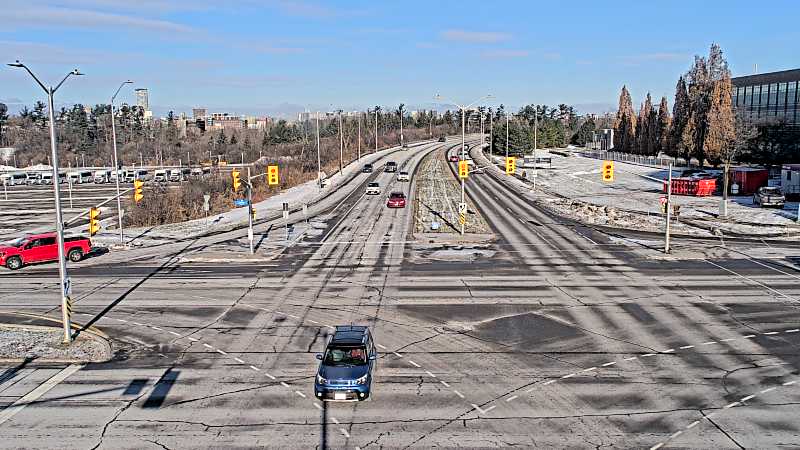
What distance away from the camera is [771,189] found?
56.5 metres

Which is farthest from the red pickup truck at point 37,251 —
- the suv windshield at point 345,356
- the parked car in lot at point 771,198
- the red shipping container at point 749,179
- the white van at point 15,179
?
the white van at point 15,179

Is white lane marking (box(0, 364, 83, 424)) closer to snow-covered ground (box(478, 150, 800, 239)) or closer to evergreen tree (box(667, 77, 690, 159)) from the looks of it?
snow-covered ground (box(478, 150, 800, 239))

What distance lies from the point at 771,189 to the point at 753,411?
4753cm

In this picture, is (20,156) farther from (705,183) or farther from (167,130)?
(705,183)

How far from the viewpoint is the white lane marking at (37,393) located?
16609 millimetres

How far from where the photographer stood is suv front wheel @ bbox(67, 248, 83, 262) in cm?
3881

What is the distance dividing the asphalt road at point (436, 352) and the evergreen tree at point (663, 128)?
56.4m

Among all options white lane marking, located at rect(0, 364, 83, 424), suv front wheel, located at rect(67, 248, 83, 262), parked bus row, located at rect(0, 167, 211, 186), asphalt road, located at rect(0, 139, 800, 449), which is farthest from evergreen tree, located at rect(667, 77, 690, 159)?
parked bus row, located at rect(0, 167, 211, 186)

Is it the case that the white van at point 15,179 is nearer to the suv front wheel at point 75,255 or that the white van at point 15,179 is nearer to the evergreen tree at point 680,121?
the suv front wheel at point 75,255

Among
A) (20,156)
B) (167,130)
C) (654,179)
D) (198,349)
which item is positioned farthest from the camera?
(167,130)

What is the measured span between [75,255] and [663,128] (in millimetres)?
83602

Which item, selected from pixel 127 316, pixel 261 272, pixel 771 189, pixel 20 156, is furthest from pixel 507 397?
pixel 20 156

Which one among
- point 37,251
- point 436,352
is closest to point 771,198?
point 436,352

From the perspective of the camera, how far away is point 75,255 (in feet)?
128
